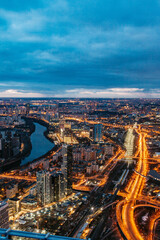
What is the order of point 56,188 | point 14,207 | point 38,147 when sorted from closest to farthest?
point 14,207 < point 56,188 < point 38,147

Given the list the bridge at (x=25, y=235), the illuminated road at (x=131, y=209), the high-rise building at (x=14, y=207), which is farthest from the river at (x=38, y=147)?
the bridge at (x=25, y=235)

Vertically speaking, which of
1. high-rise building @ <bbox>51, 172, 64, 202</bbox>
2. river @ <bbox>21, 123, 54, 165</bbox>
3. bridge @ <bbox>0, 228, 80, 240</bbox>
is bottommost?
river @ <bbox>21, 123, 54, 165</bbox>

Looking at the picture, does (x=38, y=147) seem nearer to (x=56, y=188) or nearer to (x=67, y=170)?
(x=67, y=170)

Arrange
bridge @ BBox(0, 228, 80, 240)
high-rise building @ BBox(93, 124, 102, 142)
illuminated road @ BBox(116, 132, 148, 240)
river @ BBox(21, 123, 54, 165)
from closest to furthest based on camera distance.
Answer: bridge @ BBox(0, 228, 80, 240) → illuminated road @ BBox(116, 132, 148, 240) → river @ BBox(21, 123, 54, 165) → high-rise building @ BBox(93, 124, 102, 142)

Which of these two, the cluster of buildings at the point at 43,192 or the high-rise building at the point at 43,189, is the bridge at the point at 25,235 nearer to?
the cluster of buildings at the point at 43,192

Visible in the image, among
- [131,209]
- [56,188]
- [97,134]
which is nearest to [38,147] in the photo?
[97,134]

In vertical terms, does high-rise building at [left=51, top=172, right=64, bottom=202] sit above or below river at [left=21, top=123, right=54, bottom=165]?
above

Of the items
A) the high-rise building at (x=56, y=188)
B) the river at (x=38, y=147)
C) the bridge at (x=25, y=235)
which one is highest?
the bridge at (x=25, y=235)

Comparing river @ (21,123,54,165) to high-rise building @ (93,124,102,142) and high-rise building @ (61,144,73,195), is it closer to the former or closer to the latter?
high-rise building @ (93,124,102,142)

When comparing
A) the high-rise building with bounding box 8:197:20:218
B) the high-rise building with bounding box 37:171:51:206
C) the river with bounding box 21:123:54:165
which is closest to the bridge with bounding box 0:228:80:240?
the high-rise building with bounding box 8:197:20:218

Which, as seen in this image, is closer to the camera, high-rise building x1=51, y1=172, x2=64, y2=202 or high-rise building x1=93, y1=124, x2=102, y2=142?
high-rise building x1=51, y1=172, x2=64, y2=202
